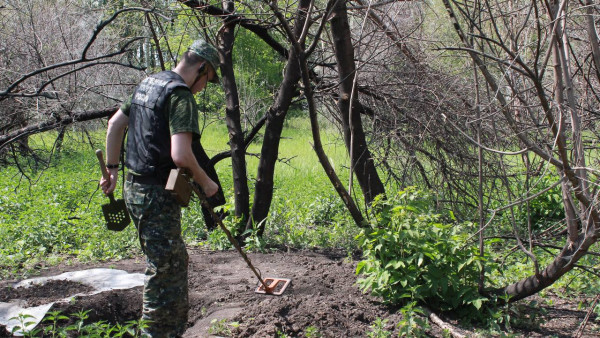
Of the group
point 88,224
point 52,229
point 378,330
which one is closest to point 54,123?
point 52,229

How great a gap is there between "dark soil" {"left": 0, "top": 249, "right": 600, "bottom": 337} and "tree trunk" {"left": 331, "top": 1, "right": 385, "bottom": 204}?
2.66ft

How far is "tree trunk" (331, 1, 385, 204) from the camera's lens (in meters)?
5.15

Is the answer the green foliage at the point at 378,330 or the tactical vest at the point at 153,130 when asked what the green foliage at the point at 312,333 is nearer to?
the green foliage at the point at 378,330

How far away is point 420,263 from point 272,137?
8.72 ft

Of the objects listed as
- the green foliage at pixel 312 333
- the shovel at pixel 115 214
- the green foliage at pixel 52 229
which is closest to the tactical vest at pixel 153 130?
the shovel at pixel 115 214

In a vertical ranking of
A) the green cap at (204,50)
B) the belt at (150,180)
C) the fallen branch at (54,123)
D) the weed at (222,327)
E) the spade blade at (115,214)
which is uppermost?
the green cap at (204,50)

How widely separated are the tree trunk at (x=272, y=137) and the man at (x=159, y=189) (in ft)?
6.68

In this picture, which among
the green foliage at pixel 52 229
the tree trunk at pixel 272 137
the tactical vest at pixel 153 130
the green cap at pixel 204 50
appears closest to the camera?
the tactical vest at pixel 153 130

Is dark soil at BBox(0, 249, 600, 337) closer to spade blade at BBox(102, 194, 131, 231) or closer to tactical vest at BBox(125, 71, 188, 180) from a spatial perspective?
spade blade at BBox(102, 194, 131, 231)

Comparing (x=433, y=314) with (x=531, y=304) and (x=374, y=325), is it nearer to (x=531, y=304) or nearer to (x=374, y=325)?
(x=374, y=325)

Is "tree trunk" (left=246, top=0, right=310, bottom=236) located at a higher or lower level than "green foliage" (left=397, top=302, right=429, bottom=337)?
higher

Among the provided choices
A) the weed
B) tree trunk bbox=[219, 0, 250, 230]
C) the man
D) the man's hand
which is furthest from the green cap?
tree trunk bbox=[219, 0, 250, 230]

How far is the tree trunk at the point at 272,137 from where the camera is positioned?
577 cm

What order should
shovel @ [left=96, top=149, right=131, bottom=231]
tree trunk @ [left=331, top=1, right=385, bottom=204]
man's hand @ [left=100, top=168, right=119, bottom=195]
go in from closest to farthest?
man's hand @ [left=100, top=168, right=119, bottom=195] → shovel @ [left=96, top=149, right=131, bottom=231] → tree trunk @ [left=331, top=1, right=385, bottom=204]
